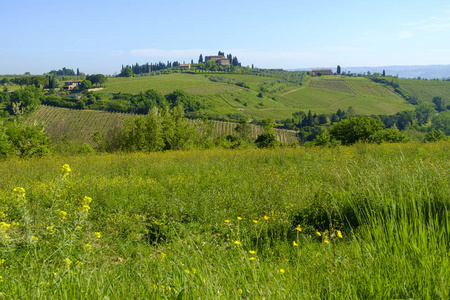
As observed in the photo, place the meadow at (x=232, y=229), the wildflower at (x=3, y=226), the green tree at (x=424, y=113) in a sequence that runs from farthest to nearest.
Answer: the green tree at (x=424, y=113)
the wildflower at (x=3, y=226)
the meadow at (x=232, y=229)

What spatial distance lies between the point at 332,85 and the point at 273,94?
38.8m

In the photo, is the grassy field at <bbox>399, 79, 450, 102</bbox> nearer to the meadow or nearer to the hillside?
the hillside

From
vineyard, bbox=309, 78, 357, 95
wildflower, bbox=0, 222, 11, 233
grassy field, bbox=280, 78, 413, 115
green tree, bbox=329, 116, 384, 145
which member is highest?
vineyard, bbox=309, 78, 357, 95

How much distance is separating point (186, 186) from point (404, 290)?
660 cm

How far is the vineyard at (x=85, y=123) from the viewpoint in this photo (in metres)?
77.4

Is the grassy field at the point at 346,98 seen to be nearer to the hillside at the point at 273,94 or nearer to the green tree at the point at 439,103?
the hillside at the point at 273,94

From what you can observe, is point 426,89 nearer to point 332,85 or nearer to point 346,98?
point 332,85

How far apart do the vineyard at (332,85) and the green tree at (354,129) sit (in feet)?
454

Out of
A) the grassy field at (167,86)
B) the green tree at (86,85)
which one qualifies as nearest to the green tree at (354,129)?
the grassy field at (167,86)

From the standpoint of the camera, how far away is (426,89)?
160 metres

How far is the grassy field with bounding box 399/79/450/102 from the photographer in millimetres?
151025

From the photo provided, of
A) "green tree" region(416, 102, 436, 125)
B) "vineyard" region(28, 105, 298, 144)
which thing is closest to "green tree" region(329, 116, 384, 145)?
"vineyard" region(28, 105, 298, 144)

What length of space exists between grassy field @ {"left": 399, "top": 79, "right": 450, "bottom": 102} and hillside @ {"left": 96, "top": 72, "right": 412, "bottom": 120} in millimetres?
9799

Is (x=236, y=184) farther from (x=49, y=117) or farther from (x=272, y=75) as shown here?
(x=272, y=75)
